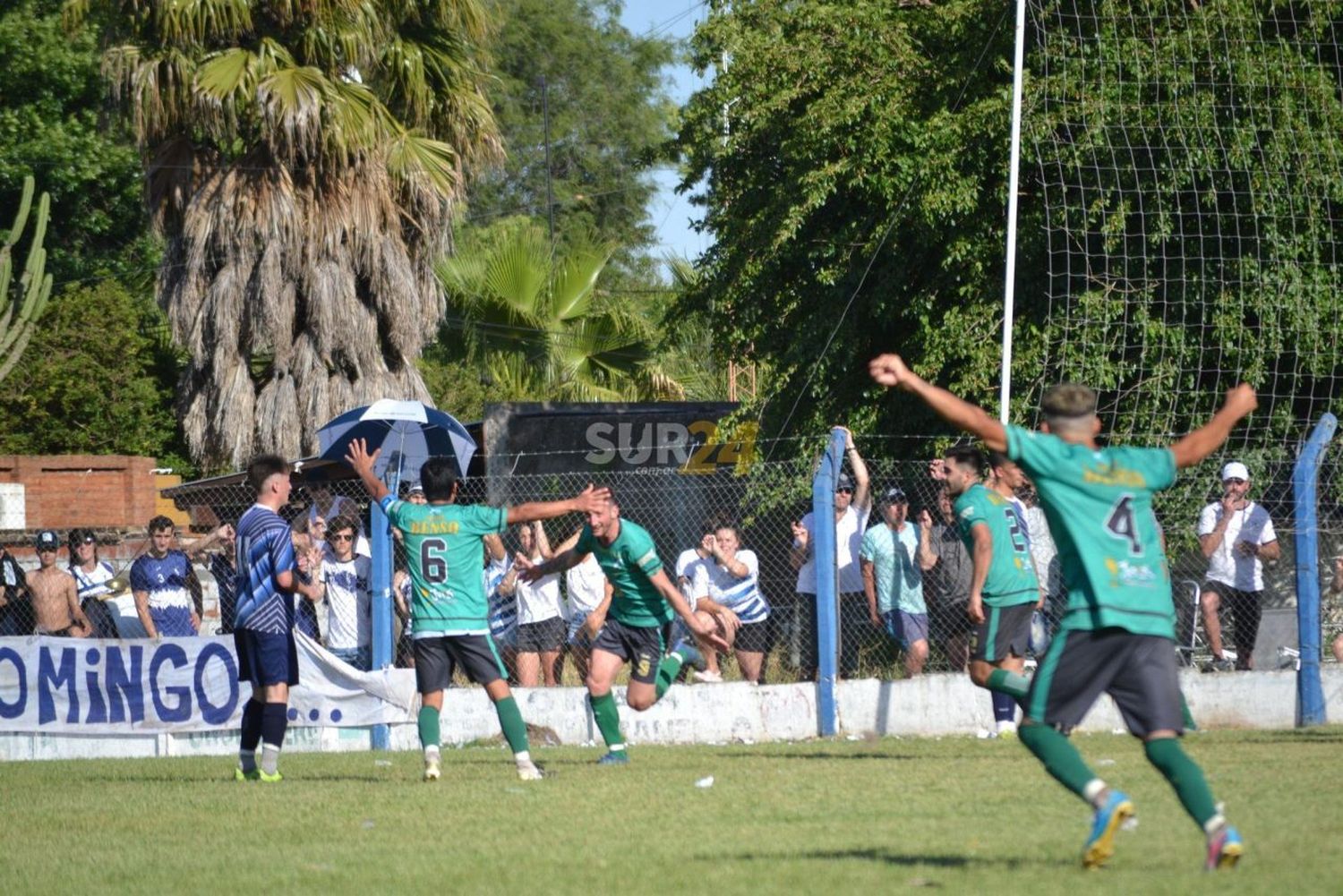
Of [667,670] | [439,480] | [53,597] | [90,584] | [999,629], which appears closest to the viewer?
[439,480]

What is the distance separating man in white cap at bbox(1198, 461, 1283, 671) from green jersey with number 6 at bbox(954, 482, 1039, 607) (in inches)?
143

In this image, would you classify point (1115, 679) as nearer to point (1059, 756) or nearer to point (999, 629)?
point (1059, 756)

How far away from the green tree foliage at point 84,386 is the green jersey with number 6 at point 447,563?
66.8 ft

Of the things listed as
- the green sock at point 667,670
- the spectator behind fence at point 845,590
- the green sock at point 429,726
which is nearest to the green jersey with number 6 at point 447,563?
the green sock at point 429,726

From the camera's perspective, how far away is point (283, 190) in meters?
21.7

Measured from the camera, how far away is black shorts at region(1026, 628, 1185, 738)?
6.29m

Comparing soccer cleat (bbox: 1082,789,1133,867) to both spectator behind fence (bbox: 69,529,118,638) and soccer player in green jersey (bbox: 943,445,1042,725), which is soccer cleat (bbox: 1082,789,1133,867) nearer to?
soccer player in green jersey (bbox: 943,445,1042,725)

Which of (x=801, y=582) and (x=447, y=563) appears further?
(x=801, y=582)

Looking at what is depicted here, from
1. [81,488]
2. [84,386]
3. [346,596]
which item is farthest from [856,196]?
[84,386]

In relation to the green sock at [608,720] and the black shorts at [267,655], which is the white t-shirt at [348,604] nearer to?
the black shorts at [267,655]

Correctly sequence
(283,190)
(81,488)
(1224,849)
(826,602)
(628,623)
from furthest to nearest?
(81,488)
(283,190)
(826,602)
(628,623)
(1224,849)

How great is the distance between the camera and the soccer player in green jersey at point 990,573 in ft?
34.3

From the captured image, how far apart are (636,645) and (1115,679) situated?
208 inches

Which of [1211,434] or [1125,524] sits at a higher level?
[1211,434]
